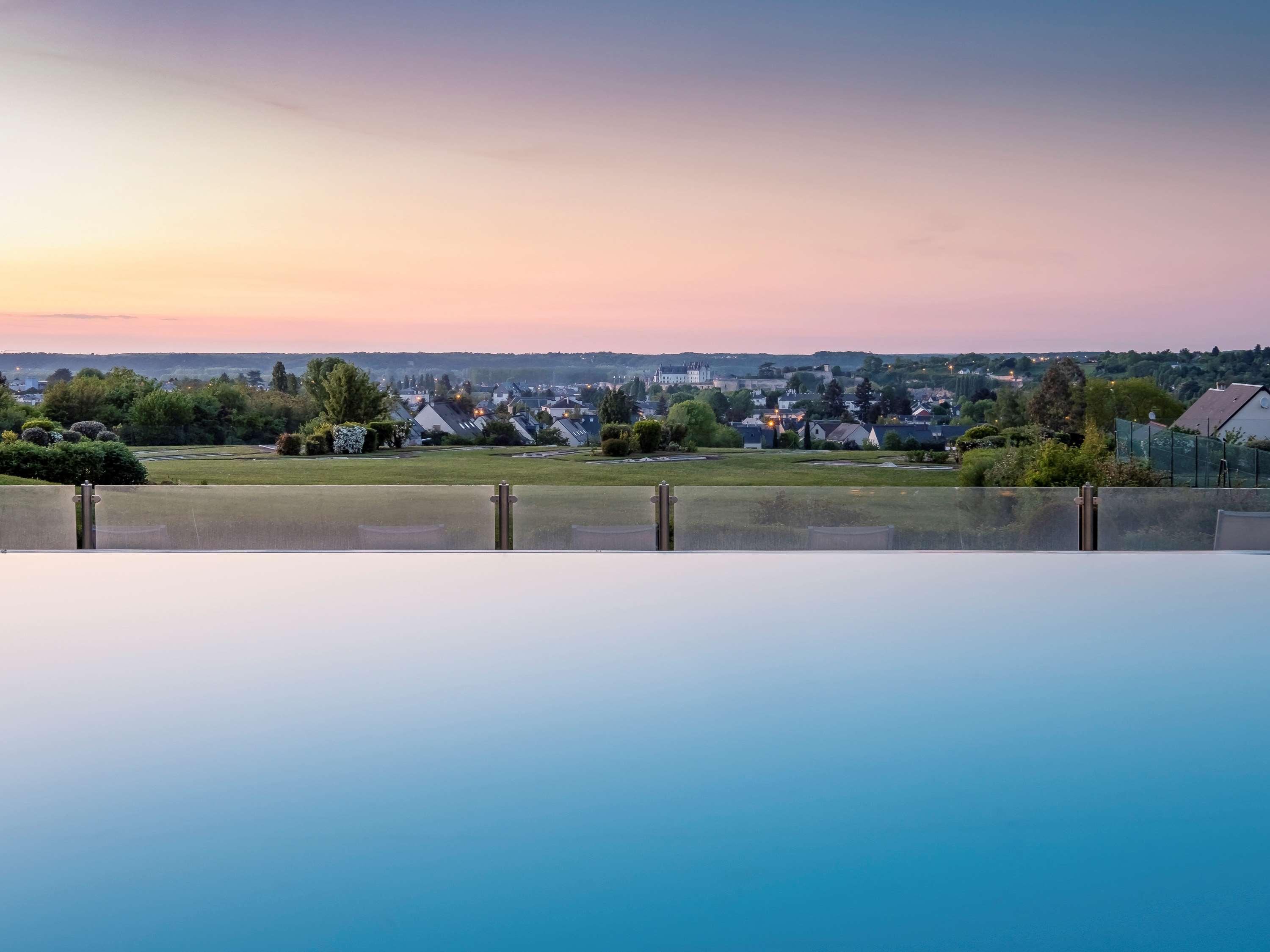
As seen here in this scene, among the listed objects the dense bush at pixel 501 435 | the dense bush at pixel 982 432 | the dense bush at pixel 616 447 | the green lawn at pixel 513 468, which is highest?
the dense bush at pixel 982 432

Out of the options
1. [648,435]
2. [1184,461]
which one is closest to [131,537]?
[1184,461]

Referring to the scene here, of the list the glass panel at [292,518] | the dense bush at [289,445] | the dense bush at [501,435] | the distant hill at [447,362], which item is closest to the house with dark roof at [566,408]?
the distant hill at [447,362]

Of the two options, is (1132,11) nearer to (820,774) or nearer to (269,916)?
(820,774)

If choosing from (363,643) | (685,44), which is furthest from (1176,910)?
(685,44)

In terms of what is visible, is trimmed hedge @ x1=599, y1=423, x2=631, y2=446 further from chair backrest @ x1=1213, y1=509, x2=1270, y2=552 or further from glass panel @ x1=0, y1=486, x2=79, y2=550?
chair backrest @ x1=1213, y1=509, x2=1270, y2=552

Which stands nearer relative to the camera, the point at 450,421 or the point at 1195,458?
the point at 1195,458

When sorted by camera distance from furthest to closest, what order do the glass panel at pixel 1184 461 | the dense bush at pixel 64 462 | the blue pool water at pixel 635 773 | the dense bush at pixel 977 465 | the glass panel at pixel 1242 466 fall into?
the dense bush at pixel 977 465
the glass panel at pixel 1184 461
the dense bush at pixel 64 462
the glass panel at pixel 1242 466
the blue pool water at pixel 635 773

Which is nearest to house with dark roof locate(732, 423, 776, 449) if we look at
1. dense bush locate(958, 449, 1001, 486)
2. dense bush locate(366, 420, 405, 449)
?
dense bush locate(958, 449, 1001, 486)

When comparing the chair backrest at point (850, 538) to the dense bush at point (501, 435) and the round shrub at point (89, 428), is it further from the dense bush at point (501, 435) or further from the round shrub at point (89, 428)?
the dense bush at point (501, 435)

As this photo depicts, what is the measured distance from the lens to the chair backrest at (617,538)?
911 cm

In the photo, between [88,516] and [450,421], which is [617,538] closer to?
[88,516]

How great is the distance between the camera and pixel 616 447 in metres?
41.0

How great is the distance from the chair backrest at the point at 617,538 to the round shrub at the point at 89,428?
2779 centimetres

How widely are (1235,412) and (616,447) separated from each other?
20.0 metres
